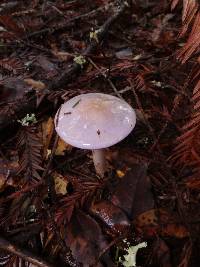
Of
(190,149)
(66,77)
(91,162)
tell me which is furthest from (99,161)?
(66,77)

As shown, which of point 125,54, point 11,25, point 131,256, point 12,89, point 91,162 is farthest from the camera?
point 11,25

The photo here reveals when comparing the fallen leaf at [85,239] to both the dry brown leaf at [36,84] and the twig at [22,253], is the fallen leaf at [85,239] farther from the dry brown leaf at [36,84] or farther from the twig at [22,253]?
the dry brown leaf at [36,84]

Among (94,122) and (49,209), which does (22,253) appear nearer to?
(49,209)

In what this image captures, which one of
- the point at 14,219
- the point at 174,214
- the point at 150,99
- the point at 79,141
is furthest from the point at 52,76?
the point at 174,214

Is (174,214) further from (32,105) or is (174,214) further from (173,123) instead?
(32,105)

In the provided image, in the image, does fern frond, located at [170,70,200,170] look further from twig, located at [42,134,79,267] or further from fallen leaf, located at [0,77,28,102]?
fallen leaf, located at [0,77,28,102]

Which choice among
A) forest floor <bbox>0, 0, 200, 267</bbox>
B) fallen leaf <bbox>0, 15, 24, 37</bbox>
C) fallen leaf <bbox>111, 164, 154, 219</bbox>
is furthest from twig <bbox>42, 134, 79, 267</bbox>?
fallen leaf <bbox>0, 15, 24, 37</bbox>
